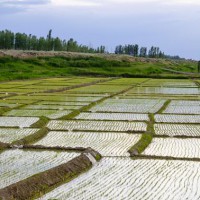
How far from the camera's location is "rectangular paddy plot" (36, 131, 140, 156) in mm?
10938

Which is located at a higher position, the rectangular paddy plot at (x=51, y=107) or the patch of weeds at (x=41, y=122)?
the patch of weeds at (x=41, y=122)

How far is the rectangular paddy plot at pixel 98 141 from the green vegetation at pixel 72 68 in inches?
922

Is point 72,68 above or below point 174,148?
above

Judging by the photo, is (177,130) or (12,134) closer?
(12,134)

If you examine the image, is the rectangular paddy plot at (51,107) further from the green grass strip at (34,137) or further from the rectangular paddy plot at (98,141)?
the rectangular paddy plot at (98,141)

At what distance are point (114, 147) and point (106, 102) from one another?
10.1 meters

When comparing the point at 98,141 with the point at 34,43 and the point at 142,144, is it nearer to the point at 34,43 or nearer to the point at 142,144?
the point at 142,144

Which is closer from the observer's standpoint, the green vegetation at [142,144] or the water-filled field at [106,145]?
the water-filled field at [106,145]

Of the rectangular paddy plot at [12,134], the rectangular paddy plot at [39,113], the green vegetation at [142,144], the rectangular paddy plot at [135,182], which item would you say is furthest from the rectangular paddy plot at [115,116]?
the rectangular paddy plot at [135,182]

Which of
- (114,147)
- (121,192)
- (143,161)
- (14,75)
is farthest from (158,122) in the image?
(14,75)

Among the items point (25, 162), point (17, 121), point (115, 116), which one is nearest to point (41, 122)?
point (17, 121)

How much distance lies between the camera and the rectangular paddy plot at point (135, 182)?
7461 millimetres

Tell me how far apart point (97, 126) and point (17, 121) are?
271 cm

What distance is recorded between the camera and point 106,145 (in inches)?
452
